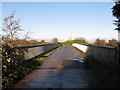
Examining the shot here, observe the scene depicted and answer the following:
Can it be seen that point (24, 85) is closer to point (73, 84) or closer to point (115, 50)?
point (73, 84)

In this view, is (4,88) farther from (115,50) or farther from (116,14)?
(116,14)

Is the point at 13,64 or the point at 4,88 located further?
the point at 13,64

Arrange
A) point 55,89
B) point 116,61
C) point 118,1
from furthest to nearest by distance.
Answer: point 118,1
point 116,61
point 55,89

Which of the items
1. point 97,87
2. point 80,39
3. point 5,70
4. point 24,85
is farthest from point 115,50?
point 80,39

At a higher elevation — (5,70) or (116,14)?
(116,14)

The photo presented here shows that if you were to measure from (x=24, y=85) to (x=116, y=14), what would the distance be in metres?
16.4

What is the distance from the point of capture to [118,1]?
18.9 m

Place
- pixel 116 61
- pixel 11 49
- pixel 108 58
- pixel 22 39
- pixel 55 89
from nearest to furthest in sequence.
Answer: pixel 55 89
pixel 11 49
pixel 116 61
pixel 108 58
pixel 22 39

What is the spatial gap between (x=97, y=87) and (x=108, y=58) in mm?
3516

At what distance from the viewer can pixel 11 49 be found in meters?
6.80

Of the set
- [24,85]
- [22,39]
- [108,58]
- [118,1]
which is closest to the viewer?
[24,85]

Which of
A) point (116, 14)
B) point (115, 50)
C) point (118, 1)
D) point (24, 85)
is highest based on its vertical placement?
point (118, 1)

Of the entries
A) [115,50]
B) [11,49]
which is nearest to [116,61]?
[115,50]

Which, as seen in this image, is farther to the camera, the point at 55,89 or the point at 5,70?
the point at 5,70
